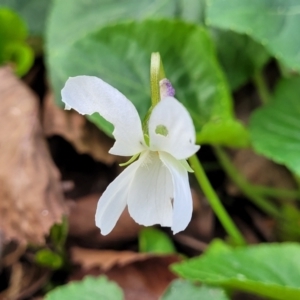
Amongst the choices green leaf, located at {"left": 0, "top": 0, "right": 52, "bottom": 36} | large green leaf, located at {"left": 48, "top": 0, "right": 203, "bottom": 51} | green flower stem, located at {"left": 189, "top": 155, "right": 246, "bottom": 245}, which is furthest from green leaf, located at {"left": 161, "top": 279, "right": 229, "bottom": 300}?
green leaf, located at {"left": 0, "top": 0, "right": 52, "bottom": 36}

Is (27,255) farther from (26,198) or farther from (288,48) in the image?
(288,48)

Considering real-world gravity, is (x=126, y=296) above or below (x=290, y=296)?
below

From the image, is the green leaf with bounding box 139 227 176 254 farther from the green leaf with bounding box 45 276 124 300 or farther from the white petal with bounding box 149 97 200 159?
the white petal with bounding box 149 97 200 159

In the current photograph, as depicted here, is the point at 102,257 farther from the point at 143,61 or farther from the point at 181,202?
the point at 181,202

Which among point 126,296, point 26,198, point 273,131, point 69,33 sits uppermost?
point 69,33

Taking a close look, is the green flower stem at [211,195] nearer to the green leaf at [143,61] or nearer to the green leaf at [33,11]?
the green leaf at [143,61]

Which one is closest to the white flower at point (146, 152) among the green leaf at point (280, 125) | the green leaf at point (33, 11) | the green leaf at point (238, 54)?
the green leaf at point (280, 125)

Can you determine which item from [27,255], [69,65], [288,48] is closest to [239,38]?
[288,48]

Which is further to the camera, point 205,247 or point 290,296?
point 205,247
